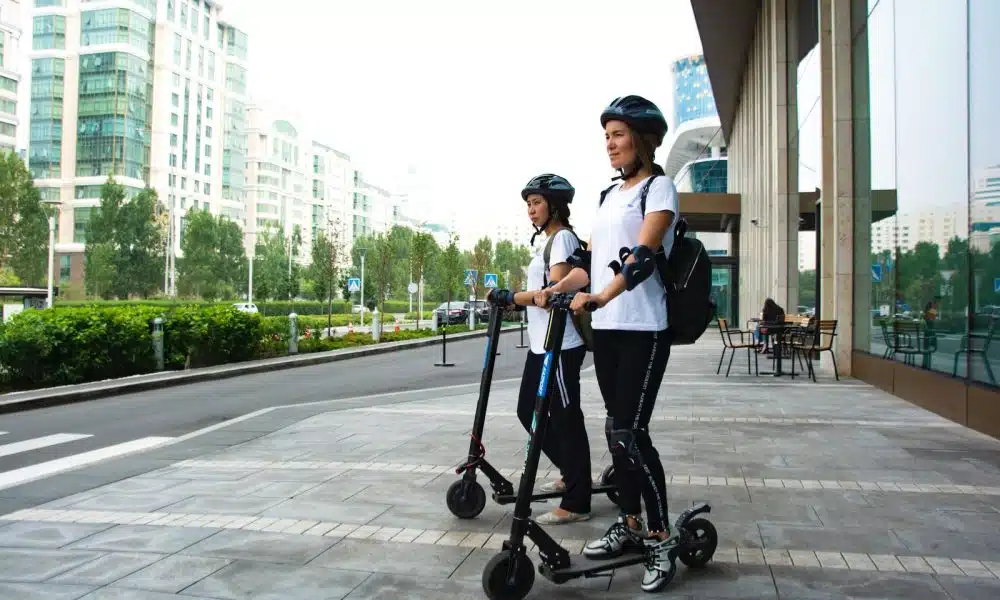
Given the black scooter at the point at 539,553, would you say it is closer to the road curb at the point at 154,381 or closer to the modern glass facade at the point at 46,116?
the road curb at the point at 154,381

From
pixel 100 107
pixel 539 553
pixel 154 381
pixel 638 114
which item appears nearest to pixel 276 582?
pixel 539 553

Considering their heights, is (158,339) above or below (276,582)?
above

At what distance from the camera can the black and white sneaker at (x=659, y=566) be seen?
11.0 feet

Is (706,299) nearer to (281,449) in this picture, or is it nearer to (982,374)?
(281,449)

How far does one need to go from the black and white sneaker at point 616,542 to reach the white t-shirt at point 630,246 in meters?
0.86

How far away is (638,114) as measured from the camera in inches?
141

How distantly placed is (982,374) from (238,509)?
6.90 metres

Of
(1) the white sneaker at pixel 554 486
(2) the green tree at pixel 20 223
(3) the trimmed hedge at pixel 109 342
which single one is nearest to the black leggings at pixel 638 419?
(1) the white sneaker at pixel 554 486

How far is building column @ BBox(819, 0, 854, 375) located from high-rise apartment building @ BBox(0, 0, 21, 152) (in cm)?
8952

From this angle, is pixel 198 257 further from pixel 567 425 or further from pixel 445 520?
pixel 567 425

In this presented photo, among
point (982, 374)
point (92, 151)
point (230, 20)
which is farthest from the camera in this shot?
point (230, 20)

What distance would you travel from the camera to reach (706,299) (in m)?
3.56

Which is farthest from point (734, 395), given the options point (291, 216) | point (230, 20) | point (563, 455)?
point (291, 216)

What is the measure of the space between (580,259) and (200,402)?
840 centimetres
